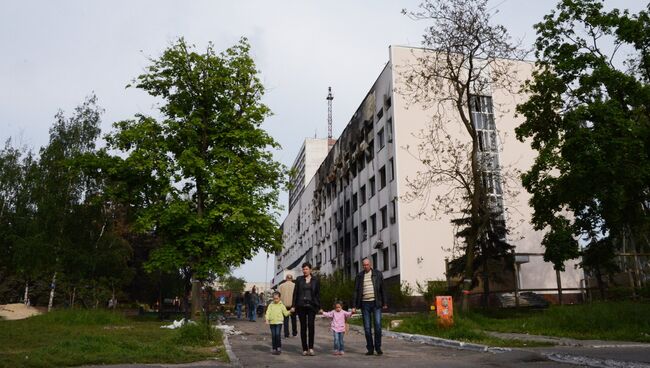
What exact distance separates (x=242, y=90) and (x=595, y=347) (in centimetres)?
2162

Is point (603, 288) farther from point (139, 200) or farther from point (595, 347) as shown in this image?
point (139, 200)

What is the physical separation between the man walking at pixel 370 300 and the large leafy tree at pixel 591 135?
10914mm

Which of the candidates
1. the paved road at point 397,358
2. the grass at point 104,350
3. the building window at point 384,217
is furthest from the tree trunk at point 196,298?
the building window at point 384,217

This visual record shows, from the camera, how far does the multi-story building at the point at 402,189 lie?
37625 millimetres

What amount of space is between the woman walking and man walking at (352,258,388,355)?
87 centimetres

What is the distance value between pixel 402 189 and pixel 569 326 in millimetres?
22855

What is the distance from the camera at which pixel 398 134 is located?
130ft

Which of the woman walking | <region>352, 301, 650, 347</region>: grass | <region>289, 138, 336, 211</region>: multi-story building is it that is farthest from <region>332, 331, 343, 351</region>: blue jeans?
<region>289, 138, 336, 211</region>: multi-story building

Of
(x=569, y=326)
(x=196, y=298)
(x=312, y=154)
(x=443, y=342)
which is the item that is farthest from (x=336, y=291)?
(x=312, y=154)

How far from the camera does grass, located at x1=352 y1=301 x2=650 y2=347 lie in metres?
13.5

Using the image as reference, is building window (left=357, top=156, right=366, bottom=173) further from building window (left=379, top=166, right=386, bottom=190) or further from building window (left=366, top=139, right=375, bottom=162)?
building window (left=379, top=166, right=386, bottom=190)

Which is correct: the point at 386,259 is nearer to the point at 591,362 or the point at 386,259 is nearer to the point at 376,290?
the point at 376,290

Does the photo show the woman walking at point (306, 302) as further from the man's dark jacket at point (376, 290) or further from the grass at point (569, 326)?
the grass at point (569, 326)

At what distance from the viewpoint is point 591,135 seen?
1906cm
